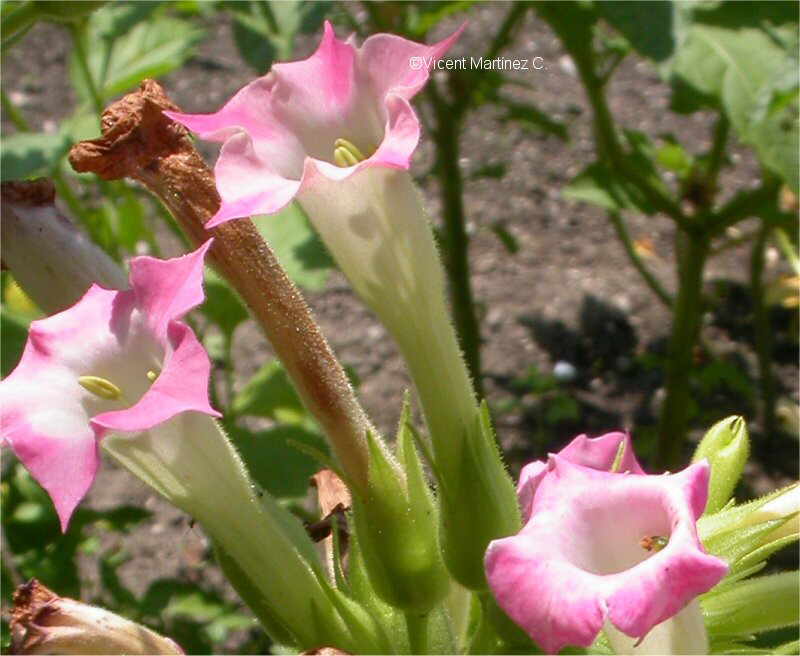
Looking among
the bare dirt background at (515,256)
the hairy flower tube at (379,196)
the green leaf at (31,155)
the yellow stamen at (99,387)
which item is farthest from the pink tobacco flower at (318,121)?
the bare dirt background at (515,256)

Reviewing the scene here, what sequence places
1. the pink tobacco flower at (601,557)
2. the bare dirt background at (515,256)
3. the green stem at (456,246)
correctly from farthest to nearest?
1. the bare dirt background at (515,256)
2. the green stem at (456,246)
3. the pink tobacco flower at (601,557)

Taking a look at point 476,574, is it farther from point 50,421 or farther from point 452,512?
point 50,421

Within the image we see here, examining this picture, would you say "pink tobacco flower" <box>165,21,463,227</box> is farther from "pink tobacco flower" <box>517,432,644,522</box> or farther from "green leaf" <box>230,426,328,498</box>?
"green leaf" <box>230,426,328,498</box>

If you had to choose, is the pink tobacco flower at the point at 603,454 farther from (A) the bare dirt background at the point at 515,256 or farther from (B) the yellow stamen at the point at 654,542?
(A) the bare dirt background at the point at 515,256

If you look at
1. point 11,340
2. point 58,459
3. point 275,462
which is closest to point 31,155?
point 11,340

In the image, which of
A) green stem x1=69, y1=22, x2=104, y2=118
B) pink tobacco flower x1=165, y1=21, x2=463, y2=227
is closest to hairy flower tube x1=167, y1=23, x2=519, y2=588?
pink tobacco flower x1=165, y1=21, x2=463, y2=227

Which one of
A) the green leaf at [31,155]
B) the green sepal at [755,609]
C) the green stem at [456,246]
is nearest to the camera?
the green sepal at [755,609]
